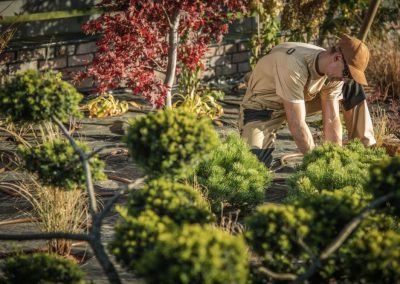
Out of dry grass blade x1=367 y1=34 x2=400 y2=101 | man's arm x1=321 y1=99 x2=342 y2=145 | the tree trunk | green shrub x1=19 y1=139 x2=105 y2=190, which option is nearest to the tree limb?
green shrub x1=19 y1=139 x2=105 y2=190

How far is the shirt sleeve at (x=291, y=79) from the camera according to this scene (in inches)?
244

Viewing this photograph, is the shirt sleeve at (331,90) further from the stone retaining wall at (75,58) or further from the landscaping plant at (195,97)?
the stone retaining wall at (75,58)

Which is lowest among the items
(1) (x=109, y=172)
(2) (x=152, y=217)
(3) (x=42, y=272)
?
(1) (x=109, y=172)

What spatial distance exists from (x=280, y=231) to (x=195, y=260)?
1.96 feet

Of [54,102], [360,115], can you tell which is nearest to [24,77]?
[54,102]

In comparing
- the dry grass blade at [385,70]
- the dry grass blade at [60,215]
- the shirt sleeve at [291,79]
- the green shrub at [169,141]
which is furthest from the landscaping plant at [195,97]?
the green shrub at [169,141]

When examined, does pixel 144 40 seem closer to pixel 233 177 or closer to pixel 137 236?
pixel 233 177

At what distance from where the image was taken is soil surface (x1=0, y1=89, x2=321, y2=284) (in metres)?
4.94

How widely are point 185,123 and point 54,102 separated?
0.69m

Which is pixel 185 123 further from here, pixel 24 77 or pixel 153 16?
pixel 153 16

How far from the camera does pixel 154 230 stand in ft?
10.3

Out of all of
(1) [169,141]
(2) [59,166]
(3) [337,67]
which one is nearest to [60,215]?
(2) [59,166]

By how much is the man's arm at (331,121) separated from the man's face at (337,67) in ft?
1.84

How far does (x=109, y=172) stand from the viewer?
681 cm
